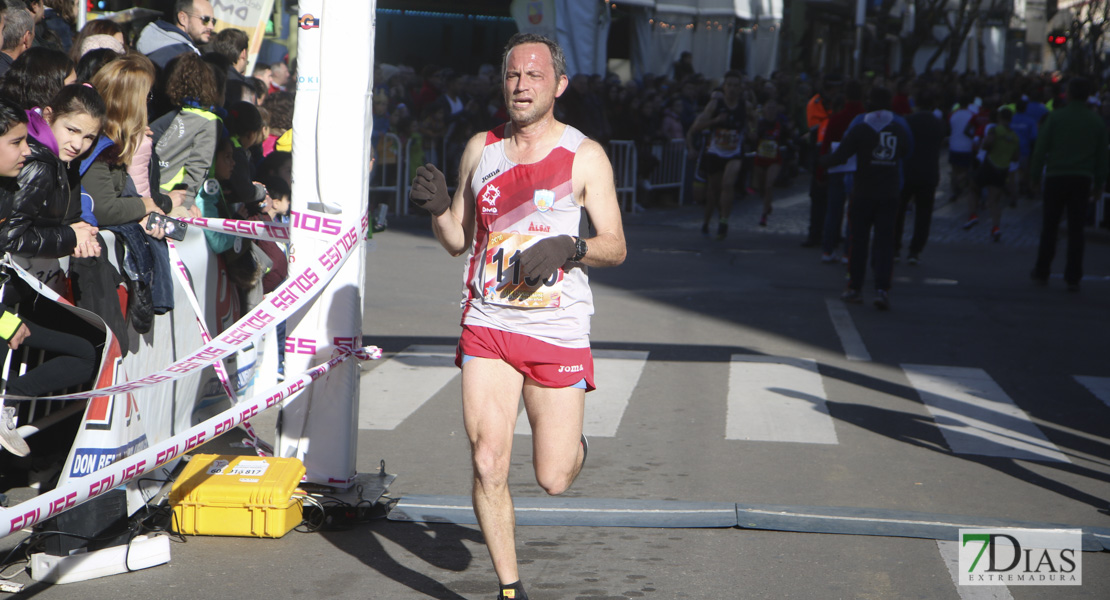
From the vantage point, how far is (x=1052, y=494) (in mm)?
5836

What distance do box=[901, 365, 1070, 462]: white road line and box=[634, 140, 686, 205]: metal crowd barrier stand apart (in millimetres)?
12004

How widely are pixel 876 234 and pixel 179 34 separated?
21.5ft

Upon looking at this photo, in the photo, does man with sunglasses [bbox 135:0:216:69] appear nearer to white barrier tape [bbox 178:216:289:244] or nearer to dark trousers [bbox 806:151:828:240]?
white barrier tape [bbox 178:216:289:244]

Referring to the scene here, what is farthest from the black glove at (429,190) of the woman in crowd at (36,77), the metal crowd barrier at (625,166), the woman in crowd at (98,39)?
the metal crowd barrier at (625,166)

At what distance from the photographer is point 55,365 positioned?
4.99m

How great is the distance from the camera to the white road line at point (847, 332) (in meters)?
9.28

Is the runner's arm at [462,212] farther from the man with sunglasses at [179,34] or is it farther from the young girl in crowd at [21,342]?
the man with sunglasses at [179,34]

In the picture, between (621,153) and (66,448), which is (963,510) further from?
(621,153)

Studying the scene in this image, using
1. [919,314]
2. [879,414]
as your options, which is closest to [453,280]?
[919,314]

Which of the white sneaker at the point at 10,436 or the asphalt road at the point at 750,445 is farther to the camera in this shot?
the asphalt road at the point at 750,445

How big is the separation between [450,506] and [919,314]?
715cm

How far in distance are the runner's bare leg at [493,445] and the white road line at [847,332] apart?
5538 millimetres

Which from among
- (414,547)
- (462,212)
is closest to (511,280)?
(462,212)

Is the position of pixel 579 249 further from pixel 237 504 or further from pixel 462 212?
pixel 237 504
